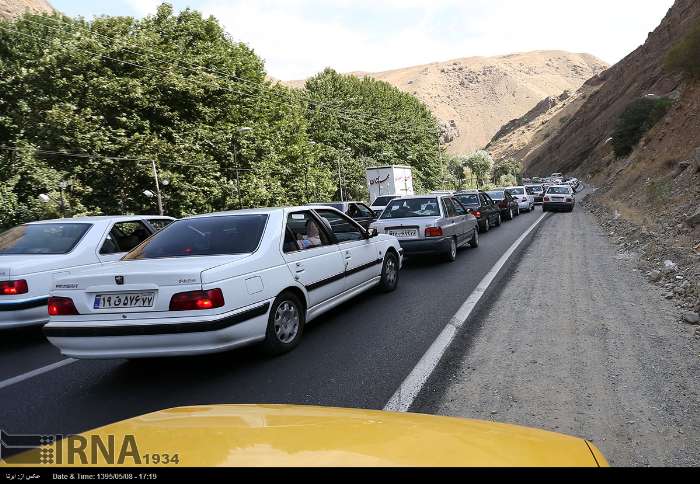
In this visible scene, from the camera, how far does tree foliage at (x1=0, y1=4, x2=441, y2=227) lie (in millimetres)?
25344

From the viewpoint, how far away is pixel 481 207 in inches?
715

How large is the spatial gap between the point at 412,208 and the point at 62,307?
8.23 meters

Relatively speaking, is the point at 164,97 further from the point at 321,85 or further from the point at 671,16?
the point at 671,16

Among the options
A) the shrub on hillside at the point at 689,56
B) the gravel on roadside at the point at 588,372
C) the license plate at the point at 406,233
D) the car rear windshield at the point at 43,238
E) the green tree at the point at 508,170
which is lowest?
the gravel on roadside at the point at 588,372

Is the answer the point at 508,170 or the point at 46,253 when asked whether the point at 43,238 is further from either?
the point at 508,170

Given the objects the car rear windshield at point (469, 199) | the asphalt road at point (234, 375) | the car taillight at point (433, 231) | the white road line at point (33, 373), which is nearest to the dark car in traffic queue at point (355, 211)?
the car rear windshield at point (469, 199)

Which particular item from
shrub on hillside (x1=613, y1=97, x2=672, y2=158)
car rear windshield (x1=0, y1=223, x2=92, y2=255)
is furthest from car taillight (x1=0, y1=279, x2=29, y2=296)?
shrub on hillside (x1=613, y1=97, x2=672, y2=158)

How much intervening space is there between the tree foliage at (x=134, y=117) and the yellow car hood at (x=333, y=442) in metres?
26.1

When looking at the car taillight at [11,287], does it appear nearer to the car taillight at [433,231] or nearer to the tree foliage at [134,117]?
the car taillight at [433,231]

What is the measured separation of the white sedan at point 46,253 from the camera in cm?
600

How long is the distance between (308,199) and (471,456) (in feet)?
116

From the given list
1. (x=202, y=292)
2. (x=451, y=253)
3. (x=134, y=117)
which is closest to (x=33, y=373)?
(x=202, y=292)

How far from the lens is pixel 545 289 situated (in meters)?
7.73
